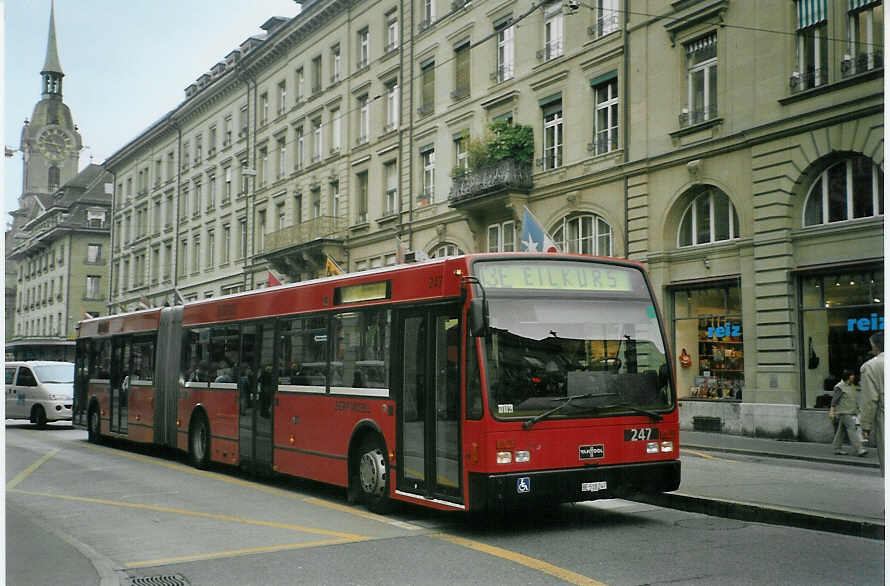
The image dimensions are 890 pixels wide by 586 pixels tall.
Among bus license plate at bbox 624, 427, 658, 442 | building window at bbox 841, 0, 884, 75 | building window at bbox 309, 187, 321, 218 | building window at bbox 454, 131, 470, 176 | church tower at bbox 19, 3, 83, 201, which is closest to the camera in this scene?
church tower at bbox 19, 3, 83, 201

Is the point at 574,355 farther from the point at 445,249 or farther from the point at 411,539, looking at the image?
the point at 445,249

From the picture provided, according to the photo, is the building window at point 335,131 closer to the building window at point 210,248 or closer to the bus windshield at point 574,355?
the building window at point 210,248

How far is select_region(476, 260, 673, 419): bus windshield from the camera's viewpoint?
30.2 ft

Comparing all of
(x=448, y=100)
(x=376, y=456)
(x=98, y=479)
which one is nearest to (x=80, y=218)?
(x=448, y=100)

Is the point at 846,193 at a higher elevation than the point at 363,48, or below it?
below

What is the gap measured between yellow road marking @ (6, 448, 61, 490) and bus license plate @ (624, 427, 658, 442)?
8.95 metres

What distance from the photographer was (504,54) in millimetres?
30438

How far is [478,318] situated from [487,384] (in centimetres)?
65

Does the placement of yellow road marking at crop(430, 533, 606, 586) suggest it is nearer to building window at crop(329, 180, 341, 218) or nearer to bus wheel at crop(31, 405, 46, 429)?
bus wheel at crop(31, 405, 46, 429)

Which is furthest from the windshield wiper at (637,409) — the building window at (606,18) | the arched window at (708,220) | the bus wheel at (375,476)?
the building window at (606,18)

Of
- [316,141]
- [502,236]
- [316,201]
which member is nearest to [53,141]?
[502,236]

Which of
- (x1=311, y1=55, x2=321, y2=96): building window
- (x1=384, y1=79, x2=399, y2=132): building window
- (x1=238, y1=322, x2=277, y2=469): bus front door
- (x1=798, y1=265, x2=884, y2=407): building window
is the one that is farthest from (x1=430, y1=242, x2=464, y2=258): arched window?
(x1=238, y1=322, x2=277, y2=469): bus front door

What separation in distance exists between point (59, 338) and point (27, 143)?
2550 cm

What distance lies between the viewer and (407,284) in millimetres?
10570
